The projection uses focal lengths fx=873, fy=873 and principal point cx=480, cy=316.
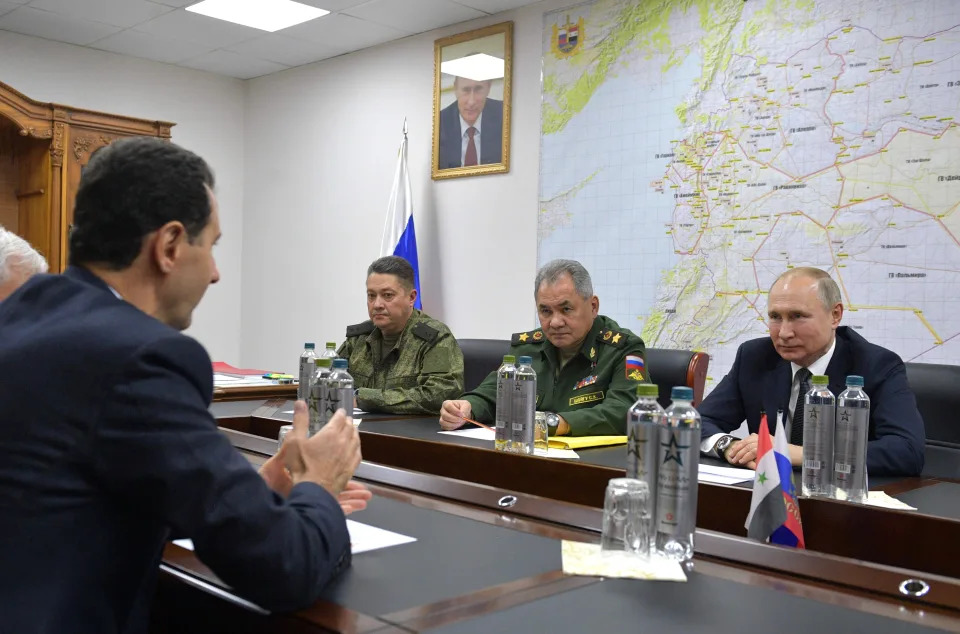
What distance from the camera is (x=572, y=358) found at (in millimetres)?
3143

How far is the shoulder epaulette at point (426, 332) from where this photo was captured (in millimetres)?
3598

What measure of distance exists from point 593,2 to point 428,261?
186 centimetres

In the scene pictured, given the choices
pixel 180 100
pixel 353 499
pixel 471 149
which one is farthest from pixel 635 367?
pixel 180 100

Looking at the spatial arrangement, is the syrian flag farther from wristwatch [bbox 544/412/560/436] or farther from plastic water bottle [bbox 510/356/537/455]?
wristwatch [bbox 544/412/560/436]

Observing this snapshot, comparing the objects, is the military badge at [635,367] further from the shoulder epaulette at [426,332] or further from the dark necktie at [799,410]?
the shoulder epaulette at [426,332]

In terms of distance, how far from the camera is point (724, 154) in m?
4.15

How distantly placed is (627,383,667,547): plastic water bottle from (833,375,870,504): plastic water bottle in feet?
2.13

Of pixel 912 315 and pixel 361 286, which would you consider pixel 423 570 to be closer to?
pixel 912 315

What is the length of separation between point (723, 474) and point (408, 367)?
183 cm

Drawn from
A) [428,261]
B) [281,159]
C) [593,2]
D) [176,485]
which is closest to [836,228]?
[593,2]

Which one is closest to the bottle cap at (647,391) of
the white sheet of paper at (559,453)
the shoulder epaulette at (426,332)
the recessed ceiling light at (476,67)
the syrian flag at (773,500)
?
the syrian flag at (773,500)

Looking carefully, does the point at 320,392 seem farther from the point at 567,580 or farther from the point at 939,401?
the point at 939,401

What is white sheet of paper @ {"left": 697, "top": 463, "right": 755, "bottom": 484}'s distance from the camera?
1.90 m

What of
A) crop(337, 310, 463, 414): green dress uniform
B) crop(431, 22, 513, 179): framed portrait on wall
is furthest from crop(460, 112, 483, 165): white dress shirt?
crop(337, 310, 463, 414): green dress uniform
